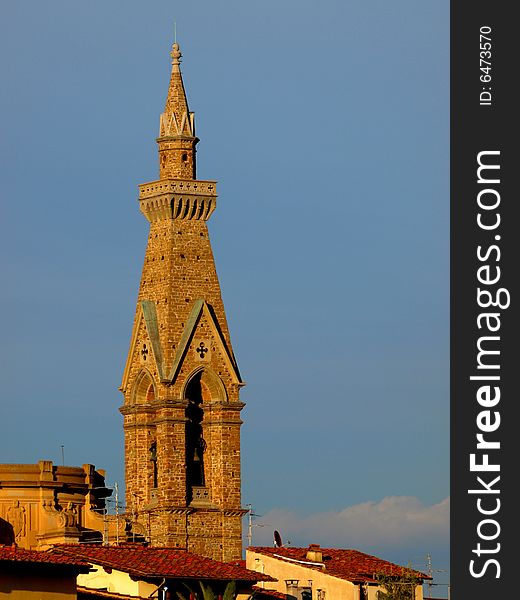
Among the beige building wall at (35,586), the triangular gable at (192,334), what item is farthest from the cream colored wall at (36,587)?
the triangular gable at (192,334)

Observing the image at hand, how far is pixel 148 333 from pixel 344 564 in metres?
25.4

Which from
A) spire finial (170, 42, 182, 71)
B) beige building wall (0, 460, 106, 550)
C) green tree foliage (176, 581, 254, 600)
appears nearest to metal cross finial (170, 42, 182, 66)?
spire finial (170, 42, 182, 71)

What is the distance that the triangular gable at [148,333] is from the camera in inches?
4491

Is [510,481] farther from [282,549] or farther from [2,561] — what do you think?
[282,549]

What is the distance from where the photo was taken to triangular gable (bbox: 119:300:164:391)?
114 m

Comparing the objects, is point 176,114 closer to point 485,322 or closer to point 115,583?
point 115,583

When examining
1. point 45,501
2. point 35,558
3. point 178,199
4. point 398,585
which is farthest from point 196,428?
point 35,558

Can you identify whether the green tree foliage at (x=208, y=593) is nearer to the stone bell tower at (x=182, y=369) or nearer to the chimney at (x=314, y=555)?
the chimney at (x=314, y=555)

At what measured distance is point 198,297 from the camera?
4545 inches

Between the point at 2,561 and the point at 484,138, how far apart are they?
17.8 metres

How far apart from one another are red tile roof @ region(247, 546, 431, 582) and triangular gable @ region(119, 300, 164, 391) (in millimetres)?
20840

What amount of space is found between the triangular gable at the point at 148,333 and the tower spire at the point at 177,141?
5958mm

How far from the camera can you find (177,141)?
116m

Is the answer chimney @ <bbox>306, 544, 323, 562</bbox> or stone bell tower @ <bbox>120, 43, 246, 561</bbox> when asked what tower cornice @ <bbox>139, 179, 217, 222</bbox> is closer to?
stone bell tower @ <bbox>120, 43, 246, 561</bbox>
